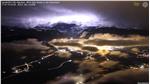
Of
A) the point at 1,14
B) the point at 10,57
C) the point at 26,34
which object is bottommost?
the point at 10,57

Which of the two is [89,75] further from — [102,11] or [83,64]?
[102,11]

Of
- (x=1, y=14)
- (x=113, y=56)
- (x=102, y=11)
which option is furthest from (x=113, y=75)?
(x=1, y=14)

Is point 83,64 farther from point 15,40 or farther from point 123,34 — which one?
point 15,40

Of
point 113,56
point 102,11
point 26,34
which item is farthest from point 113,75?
point 26,34

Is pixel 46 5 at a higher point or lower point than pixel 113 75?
higher

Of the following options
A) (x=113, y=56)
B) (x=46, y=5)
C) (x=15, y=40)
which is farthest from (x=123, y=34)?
(x=15, y=40)

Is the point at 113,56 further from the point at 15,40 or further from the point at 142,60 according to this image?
the point at 15,40

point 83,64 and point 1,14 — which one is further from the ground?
point 1,14
